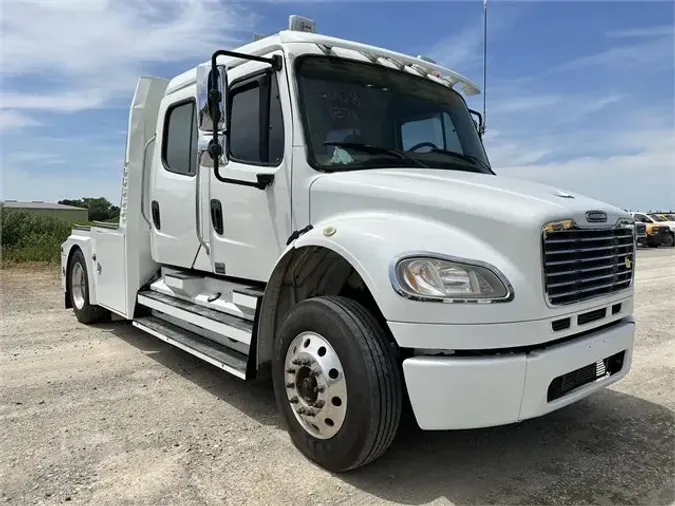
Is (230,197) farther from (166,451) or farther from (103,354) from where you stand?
(103,354)

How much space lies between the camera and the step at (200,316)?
13.0 feet

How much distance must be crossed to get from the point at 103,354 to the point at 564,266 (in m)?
4.72

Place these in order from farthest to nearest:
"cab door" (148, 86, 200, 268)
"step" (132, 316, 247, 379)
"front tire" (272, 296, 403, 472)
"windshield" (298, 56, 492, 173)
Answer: "cab door" (148, 86, 200, 268) < "step" (132, 316, 247, 379) < "windshield" (298, 56, 492, 173) < "front tire" (272, 296, 403, 472)

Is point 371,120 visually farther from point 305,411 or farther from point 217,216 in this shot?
point 305,411

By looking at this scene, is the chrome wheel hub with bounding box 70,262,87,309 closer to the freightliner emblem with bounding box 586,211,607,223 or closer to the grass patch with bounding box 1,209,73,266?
the freightliner emblem with bounding box 586,211,607,223

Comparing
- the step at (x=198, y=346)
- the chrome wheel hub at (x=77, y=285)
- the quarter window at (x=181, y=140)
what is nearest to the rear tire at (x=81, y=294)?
the chrome wheel hub at (x=77, y=285)

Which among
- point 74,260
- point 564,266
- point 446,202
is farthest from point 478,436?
point 74,260

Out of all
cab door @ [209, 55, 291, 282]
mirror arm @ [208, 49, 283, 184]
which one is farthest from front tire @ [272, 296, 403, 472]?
mirror arm @ [208, 49, 283, 184]

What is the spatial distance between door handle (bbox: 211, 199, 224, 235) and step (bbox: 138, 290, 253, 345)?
2.27 ft

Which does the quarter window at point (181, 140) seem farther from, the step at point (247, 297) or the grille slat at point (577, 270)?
the grille slat at point (577, 270)

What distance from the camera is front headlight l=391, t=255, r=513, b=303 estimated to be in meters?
2.63

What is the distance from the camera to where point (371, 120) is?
3.79 metres

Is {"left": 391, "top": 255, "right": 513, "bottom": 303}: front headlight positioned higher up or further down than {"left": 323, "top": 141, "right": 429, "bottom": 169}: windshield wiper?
further down

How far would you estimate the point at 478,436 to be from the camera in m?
Result: 3.54
